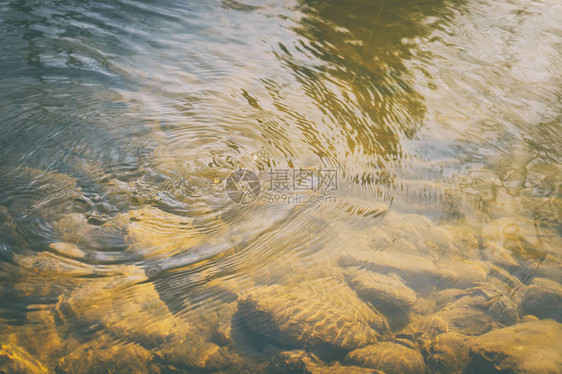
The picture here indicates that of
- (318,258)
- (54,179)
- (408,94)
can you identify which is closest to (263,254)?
(318,258)

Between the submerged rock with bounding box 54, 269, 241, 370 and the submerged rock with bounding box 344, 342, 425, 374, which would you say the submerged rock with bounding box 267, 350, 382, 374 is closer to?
the submerged rock with bounding box 344, 342, 425, 374

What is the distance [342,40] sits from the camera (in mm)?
4859

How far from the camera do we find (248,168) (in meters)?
3.02

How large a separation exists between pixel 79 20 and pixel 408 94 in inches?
189

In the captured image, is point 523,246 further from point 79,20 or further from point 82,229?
point 79,20

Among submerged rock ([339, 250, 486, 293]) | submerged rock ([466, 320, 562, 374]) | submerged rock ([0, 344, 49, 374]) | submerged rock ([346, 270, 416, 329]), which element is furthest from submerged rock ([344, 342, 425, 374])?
submerged rock ([0, 344, 49, 374])

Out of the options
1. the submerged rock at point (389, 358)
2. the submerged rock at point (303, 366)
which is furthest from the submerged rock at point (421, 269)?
the submerged rock at point (303, 366)

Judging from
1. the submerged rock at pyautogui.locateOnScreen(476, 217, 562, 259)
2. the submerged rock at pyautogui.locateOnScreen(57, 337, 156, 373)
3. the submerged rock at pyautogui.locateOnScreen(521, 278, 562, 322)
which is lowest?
the submerged rock at pyautogui.locateOnScreen(57, 337, 156, 373)

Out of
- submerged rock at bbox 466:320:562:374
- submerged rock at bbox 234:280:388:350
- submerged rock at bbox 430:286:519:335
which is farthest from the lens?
submerged rock at bbox 430:286:519:335

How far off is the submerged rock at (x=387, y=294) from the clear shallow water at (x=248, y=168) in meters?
0.02

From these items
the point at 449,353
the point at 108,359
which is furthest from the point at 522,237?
the point at 108,359

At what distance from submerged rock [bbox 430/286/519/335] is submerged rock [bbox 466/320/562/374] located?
0.06m

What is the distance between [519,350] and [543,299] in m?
0.57

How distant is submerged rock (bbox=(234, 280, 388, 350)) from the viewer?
1933 millimetres
